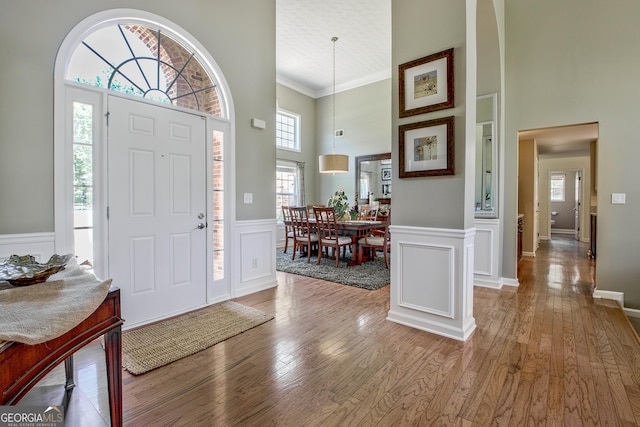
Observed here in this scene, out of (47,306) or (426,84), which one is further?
(426,84)

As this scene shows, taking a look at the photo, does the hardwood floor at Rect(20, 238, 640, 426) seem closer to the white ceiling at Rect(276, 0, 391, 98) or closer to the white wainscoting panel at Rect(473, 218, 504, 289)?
the white wainscoting panel at Rect(473, 218, 504, 289)

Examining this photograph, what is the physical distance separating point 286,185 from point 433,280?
5.53 metres

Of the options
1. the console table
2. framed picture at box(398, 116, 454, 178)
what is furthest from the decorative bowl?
framed picture at box(398, 116, 454, 178)

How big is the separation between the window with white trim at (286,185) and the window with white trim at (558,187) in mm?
8659

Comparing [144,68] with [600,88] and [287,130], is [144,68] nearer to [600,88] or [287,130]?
[600,88]

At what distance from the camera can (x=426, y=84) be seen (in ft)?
8.64

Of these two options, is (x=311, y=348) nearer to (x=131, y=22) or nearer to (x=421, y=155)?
(x=421, y=155)

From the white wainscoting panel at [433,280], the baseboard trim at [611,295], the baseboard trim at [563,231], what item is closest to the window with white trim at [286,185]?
the white wainscoting panel at [433,280]

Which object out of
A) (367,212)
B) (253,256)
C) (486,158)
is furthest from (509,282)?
(253,256)

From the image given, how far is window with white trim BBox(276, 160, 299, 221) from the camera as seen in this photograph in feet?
24.5

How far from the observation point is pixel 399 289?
2773 millimetres

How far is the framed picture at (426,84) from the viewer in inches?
98.4

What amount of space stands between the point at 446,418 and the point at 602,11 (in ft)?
15.3

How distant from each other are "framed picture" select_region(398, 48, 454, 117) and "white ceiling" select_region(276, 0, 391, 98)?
2.44 meters
